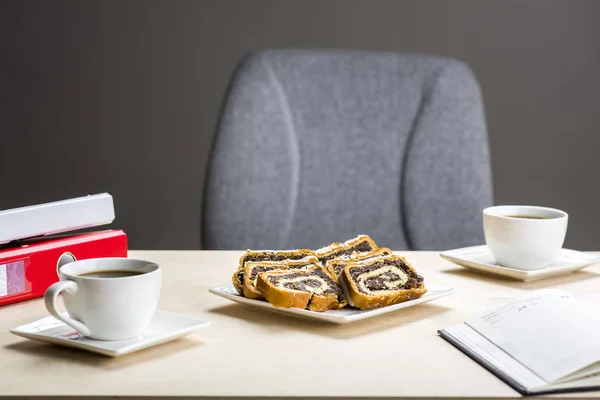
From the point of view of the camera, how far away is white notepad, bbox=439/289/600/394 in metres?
0.75

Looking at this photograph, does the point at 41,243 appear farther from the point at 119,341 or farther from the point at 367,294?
the point at 367,294

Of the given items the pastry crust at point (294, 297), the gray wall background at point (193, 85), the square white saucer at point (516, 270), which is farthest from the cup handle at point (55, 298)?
the gray wall background at point (193, 85)

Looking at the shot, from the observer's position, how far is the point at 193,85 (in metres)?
3.02

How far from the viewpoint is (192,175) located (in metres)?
3.07

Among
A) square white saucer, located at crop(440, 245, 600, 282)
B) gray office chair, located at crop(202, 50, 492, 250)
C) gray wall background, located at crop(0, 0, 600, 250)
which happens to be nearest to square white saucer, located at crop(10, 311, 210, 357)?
square white saucer, located at crop(440, 245, 600, 282)

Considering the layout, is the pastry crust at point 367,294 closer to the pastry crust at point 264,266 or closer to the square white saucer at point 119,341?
the pastry crust at point 264,266

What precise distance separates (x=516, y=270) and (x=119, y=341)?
0.60m

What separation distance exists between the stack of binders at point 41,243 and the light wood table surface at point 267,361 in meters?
0.03

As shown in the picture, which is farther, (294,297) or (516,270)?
(516,270)

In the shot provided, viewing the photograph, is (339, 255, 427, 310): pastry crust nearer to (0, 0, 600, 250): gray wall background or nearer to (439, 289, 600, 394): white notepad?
(439, 289, 600, 394): white notepad

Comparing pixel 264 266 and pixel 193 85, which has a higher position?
pixel 193 85

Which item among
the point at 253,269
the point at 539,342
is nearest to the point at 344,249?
the point at 253,269

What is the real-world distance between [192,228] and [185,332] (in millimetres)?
2274

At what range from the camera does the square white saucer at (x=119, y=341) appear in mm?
800
